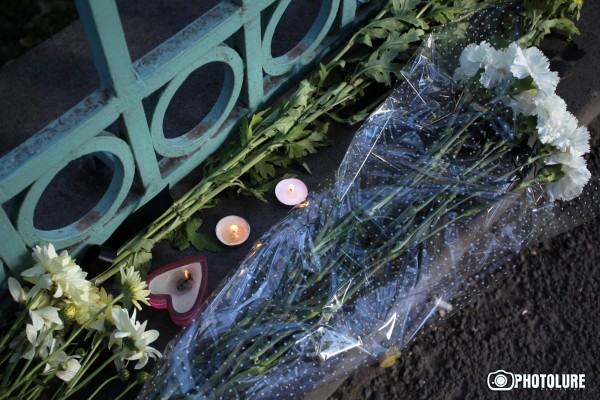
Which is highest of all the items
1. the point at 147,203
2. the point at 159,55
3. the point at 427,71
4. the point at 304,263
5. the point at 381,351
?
the point at 159,55

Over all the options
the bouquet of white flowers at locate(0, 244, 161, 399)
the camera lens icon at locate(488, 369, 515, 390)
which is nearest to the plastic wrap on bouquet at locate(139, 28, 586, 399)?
the bouquet of white flowers at locate(0, 244, 161, 399)

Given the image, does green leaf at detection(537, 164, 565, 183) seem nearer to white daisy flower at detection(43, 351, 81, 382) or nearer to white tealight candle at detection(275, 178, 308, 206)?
white tealight candle at detection(275, 178, 308, 206)

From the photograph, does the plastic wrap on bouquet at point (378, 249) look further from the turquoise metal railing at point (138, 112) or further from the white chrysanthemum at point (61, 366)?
the turquoise metal railing at point (138, 112)

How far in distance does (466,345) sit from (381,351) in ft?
2.39

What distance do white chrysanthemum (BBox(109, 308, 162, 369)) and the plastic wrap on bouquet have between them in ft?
0.32

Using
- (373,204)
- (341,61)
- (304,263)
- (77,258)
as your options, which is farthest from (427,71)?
(77,258)

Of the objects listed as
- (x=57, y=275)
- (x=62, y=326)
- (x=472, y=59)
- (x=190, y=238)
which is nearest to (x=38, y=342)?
(x=62, y=326)

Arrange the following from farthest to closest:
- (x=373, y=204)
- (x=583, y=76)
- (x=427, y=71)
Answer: (x=583, y=76), (x=427, y=71), (x=373, y=204)

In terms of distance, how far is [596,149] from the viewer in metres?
3.31

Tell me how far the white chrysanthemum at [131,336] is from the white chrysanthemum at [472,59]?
1369 millimetres

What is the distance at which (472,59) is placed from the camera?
2426 millimetres

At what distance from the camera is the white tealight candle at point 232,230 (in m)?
2.57

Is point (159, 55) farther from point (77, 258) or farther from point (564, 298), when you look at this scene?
point (564, 298)

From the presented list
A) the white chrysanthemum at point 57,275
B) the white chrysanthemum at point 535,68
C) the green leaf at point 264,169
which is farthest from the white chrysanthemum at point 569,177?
the white chrysanthemum at point 57,275
